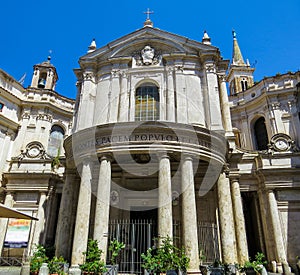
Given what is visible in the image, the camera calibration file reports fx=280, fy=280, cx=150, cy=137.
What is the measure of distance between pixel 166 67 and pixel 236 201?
9.35m

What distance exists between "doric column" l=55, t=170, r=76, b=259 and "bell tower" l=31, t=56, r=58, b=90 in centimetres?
1513

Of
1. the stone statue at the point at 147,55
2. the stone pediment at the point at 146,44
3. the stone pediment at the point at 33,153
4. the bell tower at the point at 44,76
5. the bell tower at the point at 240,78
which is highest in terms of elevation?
the bell tower at the point at 240,78

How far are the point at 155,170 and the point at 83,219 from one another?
5587 mm

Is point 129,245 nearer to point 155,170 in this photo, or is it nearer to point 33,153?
point 155,170

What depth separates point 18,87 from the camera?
2480 cm

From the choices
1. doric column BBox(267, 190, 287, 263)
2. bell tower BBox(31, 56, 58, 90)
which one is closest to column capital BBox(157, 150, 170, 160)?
doric column BBox(267, 190, 287, 263)

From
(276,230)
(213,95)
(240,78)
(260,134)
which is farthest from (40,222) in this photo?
(240,78)

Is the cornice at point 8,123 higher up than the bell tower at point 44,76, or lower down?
lower down

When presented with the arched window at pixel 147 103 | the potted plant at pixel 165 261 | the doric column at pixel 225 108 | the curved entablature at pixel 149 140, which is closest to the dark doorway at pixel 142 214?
the curved entablature at pixel 149 140

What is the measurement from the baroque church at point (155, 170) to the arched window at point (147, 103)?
66 mm

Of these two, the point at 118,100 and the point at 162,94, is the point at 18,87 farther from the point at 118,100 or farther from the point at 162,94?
the point at 162,94

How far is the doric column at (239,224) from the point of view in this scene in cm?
1429

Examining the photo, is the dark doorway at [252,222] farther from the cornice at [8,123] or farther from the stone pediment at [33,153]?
the cornice at [8,123]

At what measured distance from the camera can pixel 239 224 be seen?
15.0 metres
